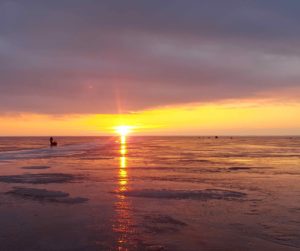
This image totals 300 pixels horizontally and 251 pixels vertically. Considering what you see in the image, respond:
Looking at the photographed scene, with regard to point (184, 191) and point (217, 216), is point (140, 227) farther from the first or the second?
point (184, 191)

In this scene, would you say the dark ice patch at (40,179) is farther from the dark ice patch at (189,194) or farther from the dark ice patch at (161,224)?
the dark ice patch at (161,224)

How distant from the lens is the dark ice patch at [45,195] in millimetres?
14953

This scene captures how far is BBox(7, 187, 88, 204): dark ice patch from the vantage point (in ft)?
49.1

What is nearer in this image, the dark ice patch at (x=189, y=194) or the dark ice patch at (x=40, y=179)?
the dark ice patch at (x=189, y=194)

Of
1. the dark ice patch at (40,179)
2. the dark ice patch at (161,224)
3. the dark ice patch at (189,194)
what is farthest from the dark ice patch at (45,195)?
the dark ice patch at (161,224)

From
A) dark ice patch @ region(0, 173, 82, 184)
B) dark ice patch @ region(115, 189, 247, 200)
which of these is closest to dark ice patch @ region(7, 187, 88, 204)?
dark ice patch @ region(115, 189, 247, 200)

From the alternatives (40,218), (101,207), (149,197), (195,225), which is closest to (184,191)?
(149,197)

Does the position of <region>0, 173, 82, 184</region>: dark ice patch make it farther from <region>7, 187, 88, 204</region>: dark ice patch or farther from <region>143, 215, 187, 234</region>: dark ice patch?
<region>143, 215, 187, 234</region>: dark ice patch

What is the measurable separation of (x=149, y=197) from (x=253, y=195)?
4565mm

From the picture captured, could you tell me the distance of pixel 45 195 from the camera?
53.0ft

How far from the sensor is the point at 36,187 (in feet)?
61.2

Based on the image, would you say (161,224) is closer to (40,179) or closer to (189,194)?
(189,194)

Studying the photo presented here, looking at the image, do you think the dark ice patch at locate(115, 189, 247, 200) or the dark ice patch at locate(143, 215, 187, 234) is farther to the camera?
the dark ice patch at locate(115, 189, 247, 200)

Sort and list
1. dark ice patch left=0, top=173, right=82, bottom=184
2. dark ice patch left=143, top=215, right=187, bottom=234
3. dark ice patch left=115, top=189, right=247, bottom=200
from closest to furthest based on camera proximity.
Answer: dark ice patch left=143, top=215, right=187, bottom=234, dark ice patch left=115, top=189, right=247, bottom=200, dark ice patch left=0, top=173, right=82, bottom=184
